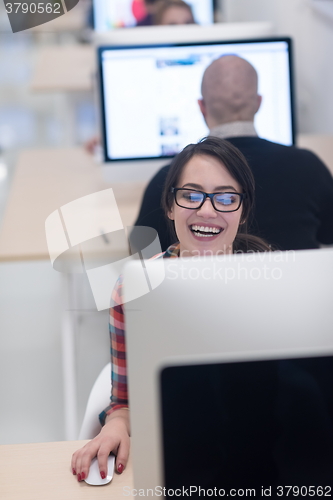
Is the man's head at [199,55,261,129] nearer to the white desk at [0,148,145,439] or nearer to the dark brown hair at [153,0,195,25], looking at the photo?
the white desk at [0,148,145,439]

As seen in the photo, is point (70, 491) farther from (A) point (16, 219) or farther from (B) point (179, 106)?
(B) point (179, 106)

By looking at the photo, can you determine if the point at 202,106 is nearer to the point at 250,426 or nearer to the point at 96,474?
the point at 96,474

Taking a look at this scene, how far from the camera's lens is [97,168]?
2.25 meters

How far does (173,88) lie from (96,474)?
1294 millimetres

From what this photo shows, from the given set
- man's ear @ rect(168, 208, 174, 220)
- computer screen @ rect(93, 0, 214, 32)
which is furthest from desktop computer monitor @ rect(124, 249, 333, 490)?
computer screen @ rect(93, 0, 214, 32)

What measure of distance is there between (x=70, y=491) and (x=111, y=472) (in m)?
0.06

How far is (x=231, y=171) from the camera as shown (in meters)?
1.06

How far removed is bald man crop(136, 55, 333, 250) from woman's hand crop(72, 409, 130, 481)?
20.6 inches

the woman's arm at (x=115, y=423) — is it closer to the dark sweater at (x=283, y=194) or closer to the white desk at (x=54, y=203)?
the dark sweater at (x=283, y=194)

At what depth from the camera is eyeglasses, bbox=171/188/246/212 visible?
1.04m

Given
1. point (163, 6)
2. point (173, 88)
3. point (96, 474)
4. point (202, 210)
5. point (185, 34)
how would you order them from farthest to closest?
point (163, 6), point (185, 34), point (173, 88), point (202, 210), point (96, 474)

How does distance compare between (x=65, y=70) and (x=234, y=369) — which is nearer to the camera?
(x=234, y=369)

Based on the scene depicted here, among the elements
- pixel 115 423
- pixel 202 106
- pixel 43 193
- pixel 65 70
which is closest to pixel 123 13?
pixel 65 70

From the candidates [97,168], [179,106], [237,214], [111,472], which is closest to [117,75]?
[179,106]
